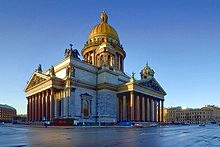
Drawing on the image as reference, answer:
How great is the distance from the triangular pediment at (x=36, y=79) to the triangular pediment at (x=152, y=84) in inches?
956

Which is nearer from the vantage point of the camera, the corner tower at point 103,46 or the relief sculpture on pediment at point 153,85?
the relief sculpture on pediment at point 153,85

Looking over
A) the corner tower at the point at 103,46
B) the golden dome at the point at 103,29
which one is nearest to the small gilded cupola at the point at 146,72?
the corner tower at the point at 103,46

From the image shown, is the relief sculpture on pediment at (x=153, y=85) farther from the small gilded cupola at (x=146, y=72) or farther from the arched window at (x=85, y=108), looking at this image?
the arched window at (x=85, y=108)

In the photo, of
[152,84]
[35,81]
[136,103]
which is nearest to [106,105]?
[136,103]

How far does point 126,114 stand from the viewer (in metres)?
69.3

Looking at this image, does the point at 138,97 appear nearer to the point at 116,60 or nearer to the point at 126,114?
the point at 126,114

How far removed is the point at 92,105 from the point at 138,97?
12091 mm

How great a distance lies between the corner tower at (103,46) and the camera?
7875cm

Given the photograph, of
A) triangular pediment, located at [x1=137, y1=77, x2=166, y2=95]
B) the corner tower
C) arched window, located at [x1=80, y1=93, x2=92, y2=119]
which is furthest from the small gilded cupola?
arched window, located at [x1=80, y1=93, x2=92, y2=119]

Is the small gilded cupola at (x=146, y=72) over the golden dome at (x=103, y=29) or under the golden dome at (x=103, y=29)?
under

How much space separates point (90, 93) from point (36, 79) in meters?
15.8

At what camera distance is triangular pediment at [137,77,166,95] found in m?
72.9

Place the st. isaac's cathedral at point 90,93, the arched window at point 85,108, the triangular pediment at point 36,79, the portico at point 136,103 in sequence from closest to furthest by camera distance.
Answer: the st. isaac's cathedral at point 90,93 < the arched window at point 85,108 < the triangular pediment at point 36,79 < the portico at point 136,103

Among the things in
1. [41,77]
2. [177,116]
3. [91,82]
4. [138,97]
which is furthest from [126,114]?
[177,116]
